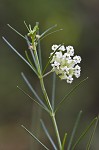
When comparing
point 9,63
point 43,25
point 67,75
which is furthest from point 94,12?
point 67,75

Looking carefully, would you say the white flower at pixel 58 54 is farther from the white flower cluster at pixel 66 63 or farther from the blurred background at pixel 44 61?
the blurred background at pixel 44 61

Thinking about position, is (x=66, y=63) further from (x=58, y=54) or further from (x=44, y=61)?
(x=44, y=61)

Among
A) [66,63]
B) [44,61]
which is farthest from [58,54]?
[44,61]

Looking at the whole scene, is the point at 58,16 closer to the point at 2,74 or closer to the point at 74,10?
the point at 74,10

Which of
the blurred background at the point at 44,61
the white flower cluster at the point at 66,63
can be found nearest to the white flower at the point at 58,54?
the white flower cluster at the point at 66,63

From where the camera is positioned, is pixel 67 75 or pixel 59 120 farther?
pixel 59 120

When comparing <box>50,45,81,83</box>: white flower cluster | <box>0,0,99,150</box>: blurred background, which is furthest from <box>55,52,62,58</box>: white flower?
<box>0,0,99,150</box>: blurred background

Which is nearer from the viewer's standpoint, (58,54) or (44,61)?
(58,54)
